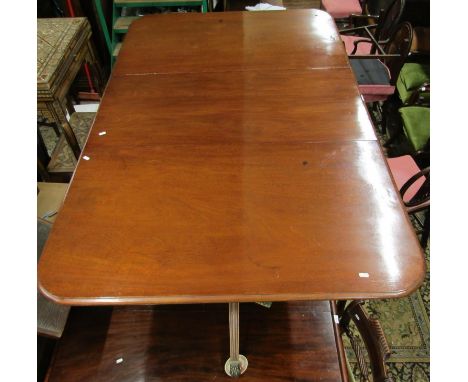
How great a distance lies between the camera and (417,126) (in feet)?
7.13

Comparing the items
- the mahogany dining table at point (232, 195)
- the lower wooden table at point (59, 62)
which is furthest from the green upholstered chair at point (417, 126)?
the lower wooden table at point (59, 62)

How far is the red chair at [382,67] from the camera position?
7.24 feet

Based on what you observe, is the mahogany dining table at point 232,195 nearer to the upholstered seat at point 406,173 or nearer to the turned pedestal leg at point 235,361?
the turned pedestal leg at point 235,361

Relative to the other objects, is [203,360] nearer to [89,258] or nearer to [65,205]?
[89,258]

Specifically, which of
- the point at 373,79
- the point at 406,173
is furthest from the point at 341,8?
the point at 406,173

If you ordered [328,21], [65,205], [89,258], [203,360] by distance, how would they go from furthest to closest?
1. [328,21]
2. [203,360]
3. [65,205]
4. [89,258]

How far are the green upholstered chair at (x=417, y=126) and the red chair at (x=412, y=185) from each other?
0.30 metres

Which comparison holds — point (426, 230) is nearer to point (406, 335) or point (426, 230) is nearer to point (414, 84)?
point (406, 335)

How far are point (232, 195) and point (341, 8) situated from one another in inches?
111

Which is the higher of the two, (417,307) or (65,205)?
(65,205)

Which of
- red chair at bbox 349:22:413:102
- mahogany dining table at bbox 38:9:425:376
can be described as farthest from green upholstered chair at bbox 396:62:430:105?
mahogany dining table at bbox 38:9:425:376

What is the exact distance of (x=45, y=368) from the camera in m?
1.22

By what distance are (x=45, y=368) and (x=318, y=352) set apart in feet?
3.11

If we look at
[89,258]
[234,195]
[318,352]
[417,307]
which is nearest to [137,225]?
[89,258]
